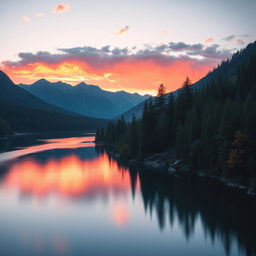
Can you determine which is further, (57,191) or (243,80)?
(243,80)

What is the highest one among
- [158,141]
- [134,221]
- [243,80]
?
[243,80]

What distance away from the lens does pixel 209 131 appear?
6794 cm

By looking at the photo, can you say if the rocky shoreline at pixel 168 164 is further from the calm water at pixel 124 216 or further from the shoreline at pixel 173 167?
the calm water at pixel 124 216

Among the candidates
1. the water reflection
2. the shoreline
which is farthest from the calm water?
the shoreline

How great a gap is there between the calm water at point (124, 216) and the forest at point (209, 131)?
539cm

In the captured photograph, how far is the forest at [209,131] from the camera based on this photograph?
182 ft

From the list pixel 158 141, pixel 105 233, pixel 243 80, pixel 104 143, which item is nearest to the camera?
pixel 105 233

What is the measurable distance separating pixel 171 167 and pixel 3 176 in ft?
137

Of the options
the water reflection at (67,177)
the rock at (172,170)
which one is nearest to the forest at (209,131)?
the rock at (172,170)

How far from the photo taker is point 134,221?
43031 millimetres

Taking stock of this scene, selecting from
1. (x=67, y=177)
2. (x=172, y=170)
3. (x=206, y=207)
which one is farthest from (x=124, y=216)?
(x=67, y=177)

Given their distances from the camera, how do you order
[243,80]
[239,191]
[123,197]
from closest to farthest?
[239,191] → [123,197] → [243,80]

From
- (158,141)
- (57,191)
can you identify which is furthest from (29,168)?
(158,141)

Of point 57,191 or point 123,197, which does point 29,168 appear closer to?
point 57,191
